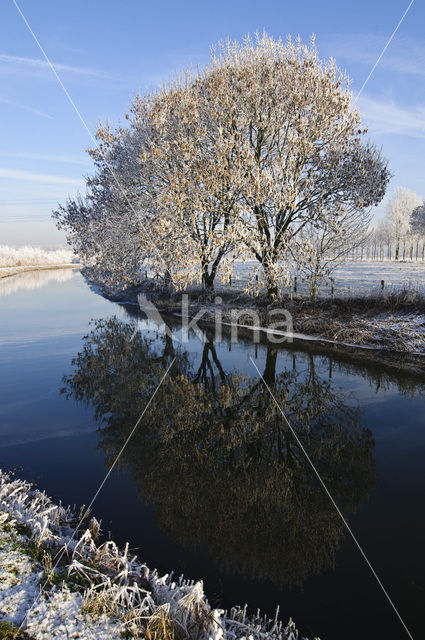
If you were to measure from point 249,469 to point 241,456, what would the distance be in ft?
1.70

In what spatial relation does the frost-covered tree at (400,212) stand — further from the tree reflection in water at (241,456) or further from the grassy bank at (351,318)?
the tree reflection in water at (241,456)

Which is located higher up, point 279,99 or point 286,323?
point 279,99

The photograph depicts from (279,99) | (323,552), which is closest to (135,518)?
(323,552)

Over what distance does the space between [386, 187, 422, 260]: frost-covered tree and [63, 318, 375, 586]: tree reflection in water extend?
243 ft

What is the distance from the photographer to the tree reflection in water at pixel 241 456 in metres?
5.11

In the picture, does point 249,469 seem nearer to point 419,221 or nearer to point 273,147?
point 273,147

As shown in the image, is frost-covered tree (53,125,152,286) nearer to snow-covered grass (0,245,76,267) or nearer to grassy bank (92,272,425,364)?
grassy bank (92,272,425,364)

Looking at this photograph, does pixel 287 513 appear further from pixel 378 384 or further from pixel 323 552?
pixel 378 384

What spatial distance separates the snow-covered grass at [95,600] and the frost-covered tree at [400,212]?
81046 mm

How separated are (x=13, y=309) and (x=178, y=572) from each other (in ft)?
87.8

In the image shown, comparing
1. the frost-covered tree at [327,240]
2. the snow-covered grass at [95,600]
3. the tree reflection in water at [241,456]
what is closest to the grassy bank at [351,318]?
the frost-covered tree at [327,240]

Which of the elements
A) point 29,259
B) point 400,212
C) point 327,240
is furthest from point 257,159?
point 29,259

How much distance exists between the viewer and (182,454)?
7.43m

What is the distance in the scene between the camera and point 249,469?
691cm
